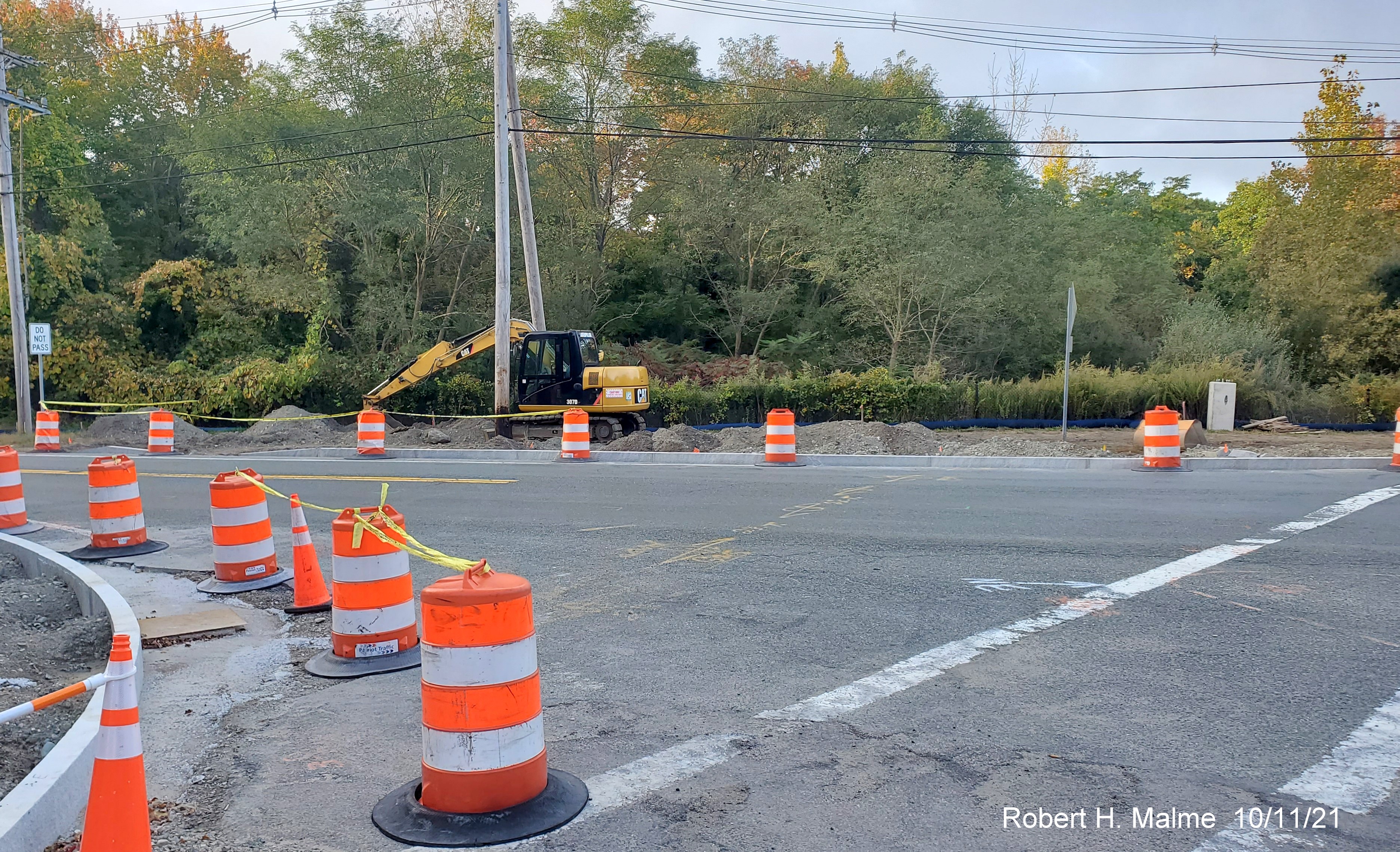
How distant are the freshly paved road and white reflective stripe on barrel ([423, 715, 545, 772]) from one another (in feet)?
1.15

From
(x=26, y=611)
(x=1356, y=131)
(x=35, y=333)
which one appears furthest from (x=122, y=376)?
(x=1356, y=131)

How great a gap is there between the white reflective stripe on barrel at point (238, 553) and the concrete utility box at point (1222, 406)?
74.8 feet

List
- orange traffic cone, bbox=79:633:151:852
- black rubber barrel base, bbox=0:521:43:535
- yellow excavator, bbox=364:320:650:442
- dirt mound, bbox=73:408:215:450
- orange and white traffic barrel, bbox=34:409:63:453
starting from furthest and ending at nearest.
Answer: dirt mound, bbox=73:408:215:450 < orange and white traffic barrel, bbox=34:409:63:453 < yellow excavator, bbox=364:320:650:442 < black rubber barrel base, bbox=0:521:43:535 < orange traffic cone, bbox=79:633:151:852

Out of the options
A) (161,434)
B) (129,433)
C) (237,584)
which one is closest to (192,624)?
(237,584)

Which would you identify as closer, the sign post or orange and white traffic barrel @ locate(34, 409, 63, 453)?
orange and white traffic barrel @ locate(34, 409, 63, 453)

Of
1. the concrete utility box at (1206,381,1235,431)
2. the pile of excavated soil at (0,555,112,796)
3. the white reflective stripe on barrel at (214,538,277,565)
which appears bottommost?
the pile of excavated soil at (0,555,112,796)

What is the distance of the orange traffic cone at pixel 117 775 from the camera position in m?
3.22

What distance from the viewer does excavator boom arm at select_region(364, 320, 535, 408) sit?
24.1 meters

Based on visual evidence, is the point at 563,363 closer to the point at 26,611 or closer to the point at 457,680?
the point at 26,611

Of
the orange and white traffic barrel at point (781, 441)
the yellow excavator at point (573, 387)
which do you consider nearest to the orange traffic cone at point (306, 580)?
the orange and white traffic barrel at point (781, 441)

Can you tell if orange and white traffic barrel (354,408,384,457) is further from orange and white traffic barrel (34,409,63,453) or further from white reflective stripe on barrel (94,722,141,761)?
white reflective stripe on barrel (94,722,141,761)

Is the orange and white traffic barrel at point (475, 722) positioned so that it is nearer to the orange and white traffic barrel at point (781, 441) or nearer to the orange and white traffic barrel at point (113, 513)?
the orange and white traffic barrel at point (113, 513)

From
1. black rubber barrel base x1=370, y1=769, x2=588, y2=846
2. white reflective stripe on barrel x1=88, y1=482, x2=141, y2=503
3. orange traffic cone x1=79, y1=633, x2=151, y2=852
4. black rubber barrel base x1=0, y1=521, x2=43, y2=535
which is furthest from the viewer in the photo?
→ black rubber barrel base x1=0, y1=521, x2=43, y2=535

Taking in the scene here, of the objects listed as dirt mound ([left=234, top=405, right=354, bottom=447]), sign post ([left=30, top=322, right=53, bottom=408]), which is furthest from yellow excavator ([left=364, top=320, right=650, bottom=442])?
sign post ([left=30, top=322, right=53, bottom=408])
